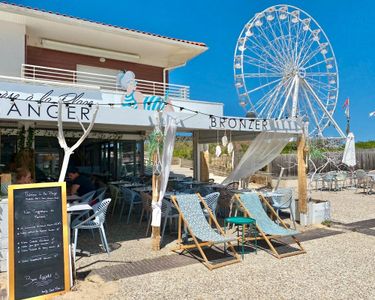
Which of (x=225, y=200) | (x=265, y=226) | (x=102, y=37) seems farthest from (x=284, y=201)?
(x=102, y=37)

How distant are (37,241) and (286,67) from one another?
13.6 meters

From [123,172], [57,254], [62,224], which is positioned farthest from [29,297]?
[123,172]

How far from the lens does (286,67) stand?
15.4 metres

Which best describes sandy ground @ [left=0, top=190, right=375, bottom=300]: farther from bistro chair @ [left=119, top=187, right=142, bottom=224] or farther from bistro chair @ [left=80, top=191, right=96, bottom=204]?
bistro chair @ [left=119, top=187, right=142, bottom=224]

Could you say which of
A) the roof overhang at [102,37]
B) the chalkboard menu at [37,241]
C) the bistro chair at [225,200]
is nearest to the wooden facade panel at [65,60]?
the roof overhang at [102,37]

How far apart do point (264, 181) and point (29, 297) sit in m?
14.6

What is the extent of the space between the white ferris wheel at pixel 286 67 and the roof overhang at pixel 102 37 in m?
2.64

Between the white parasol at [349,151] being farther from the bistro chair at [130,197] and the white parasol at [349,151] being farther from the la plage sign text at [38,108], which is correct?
the la plage sign text at [38,108]

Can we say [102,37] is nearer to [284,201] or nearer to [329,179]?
[284,201]

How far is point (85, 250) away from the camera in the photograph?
593 centimetres

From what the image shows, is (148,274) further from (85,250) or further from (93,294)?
(85,250)

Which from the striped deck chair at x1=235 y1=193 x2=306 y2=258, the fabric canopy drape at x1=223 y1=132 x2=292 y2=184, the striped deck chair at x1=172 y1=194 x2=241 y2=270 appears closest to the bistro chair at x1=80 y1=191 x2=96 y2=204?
the striped deck chair at x1=172 y1=194 x2=241 y2=270

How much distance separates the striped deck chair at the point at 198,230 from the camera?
5.22 m

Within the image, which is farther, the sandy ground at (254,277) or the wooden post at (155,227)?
the wooden post at (155,227)
